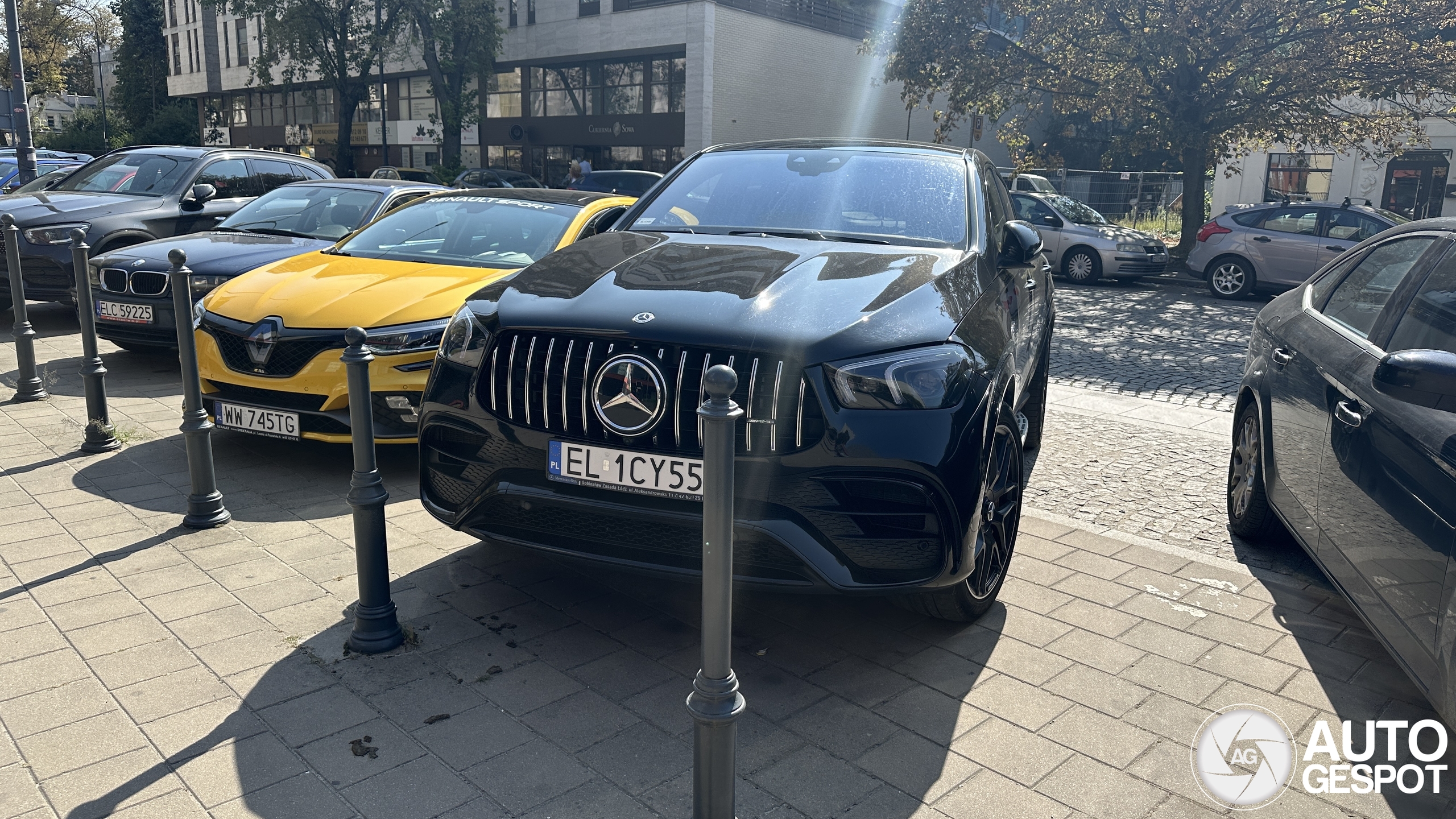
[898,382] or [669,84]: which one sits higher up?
[669,84]

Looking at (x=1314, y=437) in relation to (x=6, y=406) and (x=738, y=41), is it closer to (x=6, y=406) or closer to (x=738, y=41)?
(x=6, y=406)

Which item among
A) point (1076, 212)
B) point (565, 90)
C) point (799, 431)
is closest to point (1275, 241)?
point (1076, 212)

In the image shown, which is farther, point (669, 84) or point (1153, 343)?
point (669, 84)

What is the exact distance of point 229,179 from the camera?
10.6 meters

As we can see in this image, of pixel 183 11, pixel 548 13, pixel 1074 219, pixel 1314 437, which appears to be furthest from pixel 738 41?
pixel 183 11

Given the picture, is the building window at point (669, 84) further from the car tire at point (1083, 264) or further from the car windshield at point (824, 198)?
the car windshield at point (824, 198)

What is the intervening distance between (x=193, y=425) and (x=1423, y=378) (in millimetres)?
4402

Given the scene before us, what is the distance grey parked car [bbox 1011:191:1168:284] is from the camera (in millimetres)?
17484

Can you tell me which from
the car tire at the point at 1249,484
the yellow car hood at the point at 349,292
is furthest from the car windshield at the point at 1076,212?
the yellow car hood at the point at 349,292

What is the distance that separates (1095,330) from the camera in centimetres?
1237

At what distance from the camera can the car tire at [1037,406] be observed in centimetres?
615

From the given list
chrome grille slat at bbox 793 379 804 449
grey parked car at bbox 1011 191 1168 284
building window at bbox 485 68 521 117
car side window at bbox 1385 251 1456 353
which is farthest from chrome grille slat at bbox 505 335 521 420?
building window at bbox 485 68 521 117

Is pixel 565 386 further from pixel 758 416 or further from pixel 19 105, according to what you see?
pixel 19 105

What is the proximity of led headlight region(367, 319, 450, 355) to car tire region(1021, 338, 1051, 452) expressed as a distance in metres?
3.33
